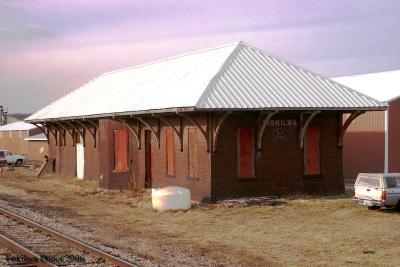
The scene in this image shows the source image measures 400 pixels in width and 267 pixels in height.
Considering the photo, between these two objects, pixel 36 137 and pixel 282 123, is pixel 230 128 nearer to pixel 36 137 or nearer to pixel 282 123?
pixel 282 123

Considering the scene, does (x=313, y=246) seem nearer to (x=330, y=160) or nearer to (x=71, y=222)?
(x=71, y=222)

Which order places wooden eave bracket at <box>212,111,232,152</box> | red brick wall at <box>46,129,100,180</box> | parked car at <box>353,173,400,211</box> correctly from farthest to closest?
red brick wall at <box>46,129,100,180</box> → wooden eave bracket at <box>212,111,232,152</box> → parked car at <box>353,173,400,211</box>

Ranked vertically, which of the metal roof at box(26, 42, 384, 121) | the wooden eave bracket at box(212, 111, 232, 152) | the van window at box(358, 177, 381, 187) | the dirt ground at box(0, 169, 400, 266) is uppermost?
the metal roof at box(26, 42, 384, 121)

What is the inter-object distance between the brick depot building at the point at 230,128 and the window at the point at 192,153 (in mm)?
34

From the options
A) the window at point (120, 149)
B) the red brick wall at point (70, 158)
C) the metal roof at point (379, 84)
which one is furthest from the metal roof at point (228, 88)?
the metal roof at point (379, 84)

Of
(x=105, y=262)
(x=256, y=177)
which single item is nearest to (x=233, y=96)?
(x=256, y=177)

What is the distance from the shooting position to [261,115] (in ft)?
63.2

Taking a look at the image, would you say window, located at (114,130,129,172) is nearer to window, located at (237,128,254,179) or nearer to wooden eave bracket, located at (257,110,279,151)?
window, located at (237,128,254,179)

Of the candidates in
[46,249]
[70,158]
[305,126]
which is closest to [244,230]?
[46,249]

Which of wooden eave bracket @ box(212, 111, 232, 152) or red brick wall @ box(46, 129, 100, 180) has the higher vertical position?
wooden eave bracket @ box(212, 111, 232, 152)

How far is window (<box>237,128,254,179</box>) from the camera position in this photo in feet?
63.3

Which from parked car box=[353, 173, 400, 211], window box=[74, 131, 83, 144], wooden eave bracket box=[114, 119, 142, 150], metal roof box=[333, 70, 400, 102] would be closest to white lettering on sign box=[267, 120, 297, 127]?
parked car box=[353, 173, 400, 211]

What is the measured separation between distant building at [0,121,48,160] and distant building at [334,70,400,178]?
4289 cm

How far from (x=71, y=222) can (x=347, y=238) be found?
7379 millimetres
